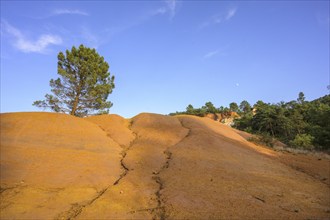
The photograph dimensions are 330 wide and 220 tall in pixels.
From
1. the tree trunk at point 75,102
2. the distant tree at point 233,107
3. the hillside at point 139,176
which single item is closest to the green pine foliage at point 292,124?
the hillside at point 139,176

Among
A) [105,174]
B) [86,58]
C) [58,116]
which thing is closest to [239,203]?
[105,174]

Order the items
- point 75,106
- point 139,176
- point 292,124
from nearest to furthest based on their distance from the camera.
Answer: point 139,176
point 75,106
point 292,124

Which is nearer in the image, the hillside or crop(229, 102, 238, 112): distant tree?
the hillside

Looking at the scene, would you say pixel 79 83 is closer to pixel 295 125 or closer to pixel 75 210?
pixel 75 210

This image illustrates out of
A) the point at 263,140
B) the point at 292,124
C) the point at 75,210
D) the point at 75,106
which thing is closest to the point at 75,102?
the point at 75,106

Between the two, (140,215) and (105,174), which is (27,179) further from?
(140,215)

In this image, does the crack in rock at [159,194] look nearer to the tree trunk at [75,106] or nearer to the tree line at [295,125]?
the tree trunk at [75,106]

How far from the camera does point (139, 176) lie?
11109mm

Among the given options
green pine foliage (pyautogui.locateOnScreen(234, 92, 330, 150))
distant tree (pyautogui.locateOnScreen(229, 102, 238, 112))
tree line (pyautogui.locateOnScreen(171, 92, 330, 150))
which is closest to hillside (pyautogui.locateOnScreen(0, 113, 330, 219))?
tree line (pyautogui.locateOnScreen(171, 92, 330, 150))

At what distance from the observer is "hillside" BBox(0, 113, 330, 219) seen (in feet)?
25.9

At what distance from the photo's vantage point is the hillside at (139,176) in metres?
7.91

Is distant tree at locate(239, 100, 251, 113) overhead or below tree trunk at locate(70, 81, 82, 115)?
overhead

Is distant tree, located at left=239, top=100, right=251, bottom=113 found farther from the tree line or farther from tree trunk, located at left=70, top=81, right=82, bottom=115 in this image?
tree trunk, located at left=70, top=81, right=82, bottom=115

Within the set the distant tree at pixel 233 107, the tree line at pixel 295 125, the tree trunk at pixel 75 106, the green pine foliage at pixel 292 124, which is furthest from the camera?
the distant tree at pixel 233 107
